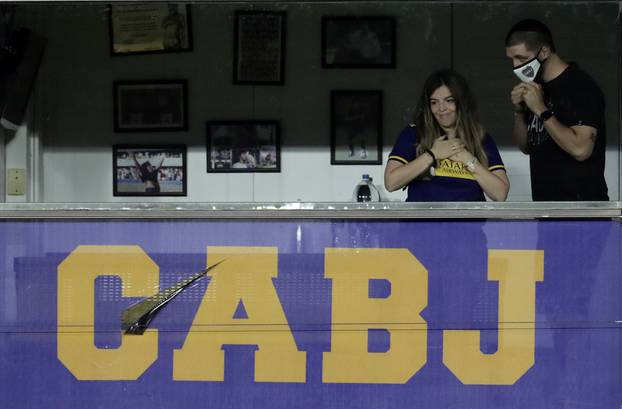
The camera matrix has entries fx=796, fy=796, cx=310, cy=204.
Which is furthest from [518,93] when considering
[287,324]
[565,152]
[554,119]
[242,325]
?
[242,325]

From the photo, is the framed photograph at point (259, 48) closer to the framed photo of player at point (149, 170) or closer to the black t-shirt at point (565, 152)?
the framed photo of player at point (149, 170)

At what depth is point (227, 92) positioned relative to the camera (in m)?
3.14

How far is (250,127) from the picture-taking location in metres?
3.17

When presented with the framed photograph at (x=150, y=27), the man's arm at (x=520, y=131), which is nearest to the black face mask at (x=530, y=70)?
the man's arm at (x=520, y=131)

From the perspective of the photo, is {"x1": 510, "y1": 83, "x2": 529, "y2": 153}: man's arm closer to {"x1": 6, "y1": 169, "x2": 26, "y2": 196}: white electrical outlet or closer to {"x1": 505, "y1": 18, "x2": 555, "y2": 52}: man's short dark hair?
{"x1": 505, "y1": 18, "x2": 555, "y2": 52}: man's short dark hair

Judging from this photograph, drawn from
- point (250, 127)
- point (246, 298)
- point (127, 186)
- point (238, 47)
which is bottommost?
point (246, 298)

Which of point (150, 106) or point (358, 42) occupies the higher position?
point (358, 42)

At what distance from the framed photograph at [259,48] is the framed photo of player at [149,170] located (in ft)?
1.28

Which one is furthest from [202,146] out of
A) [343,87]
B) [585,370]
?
[585,370]

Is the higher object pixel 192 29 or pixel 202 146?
pixel 192 29

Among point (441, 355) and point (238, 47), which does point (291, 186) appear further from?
point (441, 355)

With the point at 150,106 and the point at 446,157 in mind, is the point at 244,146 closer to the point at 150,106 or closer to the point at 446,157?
the point at 150,106

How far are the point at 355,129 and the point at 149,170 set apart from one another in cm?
83

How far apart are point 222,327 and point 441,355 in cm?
88
